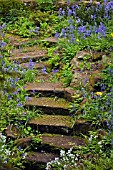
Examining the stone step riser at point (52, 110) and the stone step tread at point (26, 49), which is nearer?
the stone step riser at point (52, 110)

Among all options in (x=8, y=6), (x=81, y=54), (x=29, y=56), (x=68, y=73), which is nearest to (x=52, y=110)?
(x=68, y=73)

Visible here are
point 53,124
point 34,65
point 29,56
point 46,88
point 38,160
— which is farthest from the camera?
point 29,56

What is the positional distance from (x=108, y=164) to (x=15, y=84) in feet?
6.89

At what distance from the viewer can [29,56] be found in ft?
23.3

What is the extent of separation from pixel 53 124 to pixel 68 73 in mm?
1045

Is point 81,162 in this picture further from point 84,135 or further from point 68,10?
point 68,10

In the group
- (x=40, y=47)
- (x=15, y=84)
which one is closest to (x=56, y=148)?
(x=15, y=84)

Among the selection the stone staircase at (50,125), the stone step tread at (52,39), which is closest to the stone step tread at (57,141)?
the stone staircase at (50,125)

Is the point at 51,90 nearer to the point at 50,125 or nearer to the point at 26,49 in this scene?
the point at 50,125

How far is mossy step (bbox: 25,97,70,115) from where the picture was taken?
5.66 m

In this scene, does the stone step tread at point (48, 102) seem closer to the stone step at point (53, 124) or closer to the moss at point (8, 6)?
the stone step at point (53, 124)

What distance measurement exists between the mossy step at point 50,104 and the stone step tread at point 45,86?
0.46ft

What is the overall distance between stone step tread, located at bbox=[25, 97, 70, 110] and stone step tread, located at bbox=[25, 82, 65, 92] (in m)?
0.14

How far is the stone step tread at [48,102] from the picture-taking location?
569 centimetres
